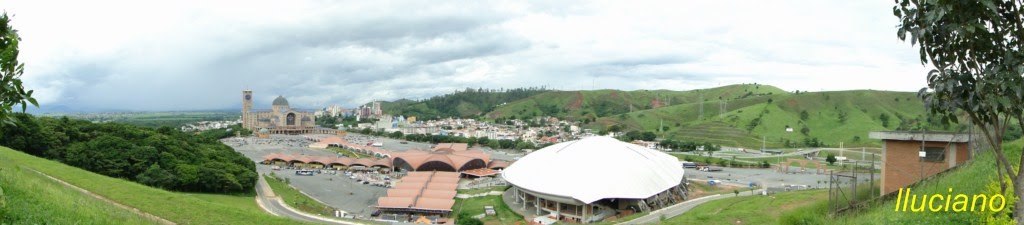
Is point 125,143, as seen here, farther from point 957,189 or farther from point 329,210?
point 957,189

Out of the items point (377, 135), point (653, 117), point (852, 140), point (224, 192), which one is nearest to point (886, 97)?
point (852, 140)

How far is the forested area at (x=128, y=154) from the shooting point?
28.8 metres

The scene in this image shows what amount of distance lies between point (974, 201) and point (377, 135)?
114 m

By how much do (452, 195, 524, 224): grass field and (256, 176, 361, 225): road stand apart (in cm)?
881

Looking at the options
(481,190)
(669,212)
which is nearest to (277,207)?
(481,190)

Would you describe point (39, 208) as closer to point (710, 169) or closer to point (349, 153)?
point (710, 169)

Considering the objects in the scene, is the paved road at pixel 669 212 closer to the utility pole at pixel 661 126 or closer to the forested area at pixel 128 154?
the forested area at pixel 128 154

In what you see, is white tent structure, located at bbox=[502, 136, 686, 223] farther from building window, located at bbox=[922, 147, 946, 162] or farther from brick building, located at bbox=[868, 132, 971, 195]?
building window, located at bbox=[922, 147, 946, 162]

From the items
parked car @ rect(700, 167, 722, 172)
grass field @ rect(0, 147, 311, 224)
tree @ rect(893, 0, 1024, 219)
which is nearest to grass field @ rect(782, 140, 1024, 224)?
tree @ rect(893, 0, 1024, 219)

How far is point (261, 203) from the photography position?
30797 mm

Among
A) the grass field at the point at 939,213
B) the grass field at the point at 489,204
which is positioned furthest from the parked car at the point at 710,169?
the grass field at the point at 939,213

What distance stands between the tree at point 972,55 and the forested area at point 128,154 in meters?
33.3

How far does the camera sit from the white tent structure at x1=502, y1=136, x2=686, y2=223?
31812 millimetres

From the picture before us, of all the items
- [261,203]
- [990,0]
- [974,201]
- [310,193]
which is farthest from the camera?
[310,193]
